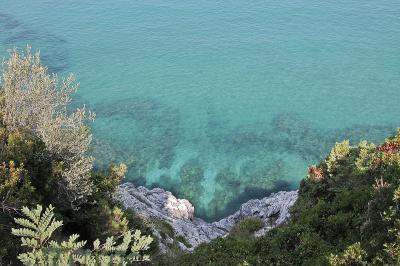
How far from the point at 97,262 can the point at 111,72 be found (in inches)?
2419

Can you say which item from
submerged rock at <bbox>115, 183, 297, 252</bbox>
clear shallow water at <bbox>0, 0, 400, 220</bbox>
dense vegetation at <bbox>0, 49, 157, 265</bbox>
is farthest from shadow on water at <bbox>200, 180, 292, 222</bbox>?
dense vegetation at <bbox>0, 49, 157, 265</bbox>

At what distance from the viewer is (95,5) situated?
96188 millimetres

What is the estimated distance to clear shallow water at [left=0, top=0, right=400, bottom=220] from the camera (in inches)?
1993

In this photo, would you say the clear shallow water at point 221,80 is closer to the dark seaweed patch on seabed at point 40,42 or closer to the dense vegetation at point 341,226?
the dark seaweed patch on seabed at point 40,42

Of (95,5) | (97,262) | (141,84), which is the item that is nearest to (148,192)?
(141,84)

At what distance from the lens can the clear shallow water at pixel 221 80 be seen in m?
50.6

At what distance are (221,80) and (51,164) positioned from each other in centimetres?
4558

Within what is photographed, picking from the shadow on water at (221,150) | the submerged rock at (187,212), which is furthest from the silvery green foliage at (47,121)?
the shadow on water at (221,150)

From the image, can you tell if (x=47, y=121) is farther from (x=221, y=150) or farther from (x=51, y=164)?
(x=221, y=150)

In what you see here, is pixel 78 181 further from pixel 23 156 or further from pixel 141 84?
pixel 141 84

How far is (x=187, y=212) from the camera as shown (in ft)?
140

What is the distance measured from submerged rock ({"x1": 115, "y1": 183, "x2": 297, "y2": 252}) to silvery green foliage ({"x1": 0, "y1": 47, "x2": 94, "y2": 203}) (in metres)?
9.34

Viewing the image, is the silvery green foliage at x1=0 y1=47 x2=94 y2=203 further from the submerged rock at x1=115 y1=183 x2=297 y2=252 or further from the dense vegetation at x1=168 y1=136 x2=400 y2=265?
the submerged rock at x1=115 y1=183 x2=297 y2=252

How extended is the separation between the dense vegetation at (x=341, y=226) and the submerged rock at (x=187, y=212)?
7.19 m
